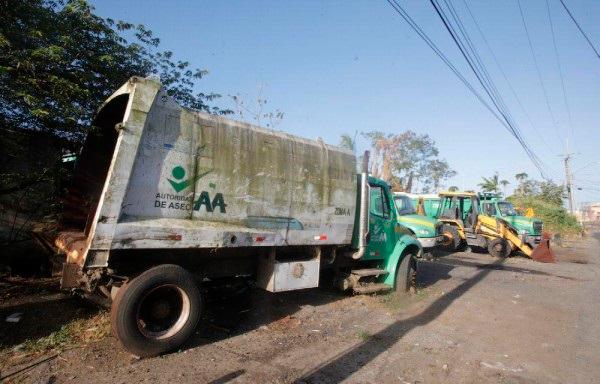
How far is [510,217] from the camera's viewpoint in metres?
17.4

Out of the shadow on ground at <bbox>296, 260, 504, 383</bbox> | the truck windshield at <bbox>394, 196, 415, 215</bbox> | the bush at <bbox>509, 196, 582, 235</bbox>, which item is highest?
the bush at <bbox>509, 196, 582, 235</bbox>

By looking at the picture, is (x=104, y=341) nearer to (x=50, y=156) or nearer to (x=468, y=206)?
(x=50, y=156)

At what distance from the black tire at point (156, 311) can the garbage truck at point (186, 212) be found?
1 centimetres

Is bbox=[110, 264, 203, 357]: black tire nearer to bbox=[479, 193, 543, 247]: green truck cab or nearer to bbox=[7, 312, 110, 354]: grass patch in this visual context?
bbox=[7, 312, 110, 354]: grass patch

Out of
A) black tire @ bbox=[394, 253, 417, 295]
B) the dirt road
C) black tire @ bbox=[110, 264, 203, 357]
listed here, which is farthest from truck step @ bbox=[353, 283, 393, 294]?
black tire @ bbox=[110, 264, 203, 357]

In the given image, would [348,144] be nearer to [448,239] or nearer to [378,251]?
[448,239]

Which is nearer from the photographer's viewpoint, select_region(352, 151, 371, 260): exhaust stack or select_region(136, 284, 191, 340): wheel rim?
select_region(136, 284, 191, 340): wheel rim

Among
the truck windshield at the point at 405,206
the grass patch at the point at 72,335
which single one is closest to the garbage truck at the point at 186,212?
the grass patch at the point at 72,335

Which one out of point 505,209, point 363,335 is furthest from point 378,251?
point 505,209

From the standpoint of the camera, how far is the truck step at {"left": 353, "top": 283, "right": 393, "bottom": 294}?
739 cm

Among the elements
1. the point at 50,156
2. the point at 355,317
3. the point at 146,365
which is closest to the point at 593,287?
the point at 355,317

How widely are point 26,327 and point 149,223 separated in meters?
2.33

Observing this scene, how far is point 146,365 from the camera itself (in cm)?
425

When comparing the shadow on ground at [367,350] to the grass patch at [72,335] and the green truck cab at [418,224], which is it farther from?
the green truck cab at [418,224]
